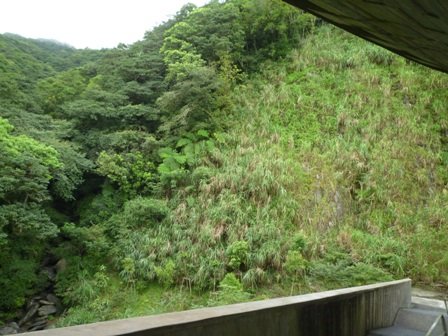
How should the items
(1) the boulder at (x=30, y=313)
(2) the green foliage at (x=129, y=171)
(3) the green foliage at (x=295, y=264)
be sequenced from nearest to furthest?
1. (3) the green foliage at (x=295, y=264)
2. (1) the boulder at (x=30, y=313)
3. (2) the green foliage at (x=129, y=171)

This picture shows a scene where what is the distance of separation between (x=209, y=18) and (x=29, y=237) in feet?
→ 33.5

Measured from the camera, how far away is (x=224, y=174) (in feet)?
33.2

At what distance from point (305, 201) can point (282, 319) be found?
7.63m

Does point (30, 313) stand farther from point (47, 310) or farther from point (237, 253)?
point (237, 253)

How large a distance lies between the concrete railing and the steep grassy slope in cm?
384

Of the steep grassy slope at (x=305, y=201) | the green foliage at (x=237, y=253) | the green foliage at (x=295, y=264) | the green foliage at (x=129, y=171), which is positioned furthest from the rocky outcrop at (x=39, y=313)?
the green foliage at (x=295, y=264)

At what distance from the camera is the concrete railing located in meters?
1.31

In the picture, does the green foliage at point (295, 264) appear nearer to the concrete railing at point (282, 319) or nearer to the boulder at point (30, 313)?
the concrete railing at point (282, 319)

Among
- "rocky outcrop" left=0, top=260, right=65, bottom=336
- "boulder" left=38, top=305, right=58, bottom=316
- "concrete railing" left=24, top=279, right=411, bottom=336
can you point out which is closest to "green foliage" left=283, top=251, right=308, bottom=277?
"concrete railing" left=24, top=279, right=411, bottom=336

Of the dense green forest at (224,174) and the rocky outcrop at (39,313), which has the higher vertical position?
the dense green forest at (224,174)

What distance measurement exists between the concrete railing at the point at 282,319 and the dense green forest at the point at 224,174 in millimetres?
3833

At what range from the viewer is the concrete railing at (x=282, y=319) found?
1.31m

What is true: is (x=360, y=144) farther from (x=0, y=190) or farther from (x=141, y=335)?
(x=141, y=335)

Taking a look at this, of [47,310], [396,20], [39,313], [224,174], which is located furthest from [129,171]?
[396,20]
